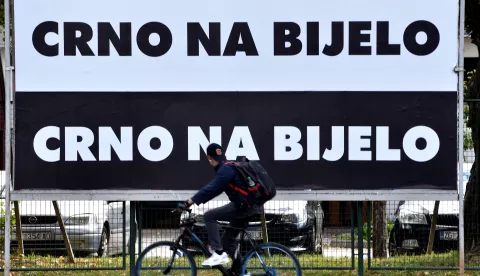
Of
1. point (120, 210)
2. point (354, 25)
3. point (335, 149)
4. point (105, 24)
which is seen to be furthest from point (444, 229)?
point (105, 24)

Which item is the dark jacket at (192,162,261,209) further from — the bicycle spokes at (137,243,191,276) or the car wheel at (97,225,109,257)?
the car wheel at (97,225,109,257)

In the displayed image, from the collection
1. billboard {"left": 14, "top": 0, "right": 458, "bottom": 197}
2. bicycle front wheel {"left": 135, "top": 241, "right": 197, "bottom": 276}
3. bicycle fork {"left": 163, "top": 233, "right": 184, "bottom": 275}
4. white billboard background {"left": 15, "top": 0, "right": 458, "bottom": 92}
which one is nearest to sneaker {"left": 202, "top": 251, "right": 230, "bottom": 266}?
bicycle front wheel {"left": 135, "top": 241, "right": 197, "bottom": 276}

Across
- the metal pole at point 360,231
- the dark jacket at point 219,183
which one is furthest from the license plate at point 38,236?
the metal pole at point 360,231

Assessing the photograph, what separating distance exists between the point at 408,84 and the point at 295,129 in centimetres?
155

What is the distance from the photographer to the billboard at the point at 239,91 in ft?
36.7

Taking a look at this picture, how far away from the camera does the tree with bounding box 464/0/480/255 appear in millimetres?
13242

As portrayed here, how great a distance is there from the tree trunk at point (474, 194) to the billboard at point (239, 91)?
229cm

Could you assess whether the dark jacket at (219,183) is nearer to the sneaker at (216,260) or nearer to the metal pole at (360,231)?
the sneaker at (216,260)

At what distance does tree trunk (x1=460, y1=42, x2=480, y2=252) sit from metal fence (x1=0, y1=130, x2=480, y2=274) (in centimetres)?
21

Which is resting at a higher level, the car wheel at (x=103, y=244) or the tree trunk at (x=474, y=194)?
the tree trunk at (x=474, y=194)

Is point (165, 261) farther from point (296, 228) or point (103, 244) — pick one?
point (103, 244)

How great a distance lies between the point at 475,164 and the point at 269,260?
4.92m

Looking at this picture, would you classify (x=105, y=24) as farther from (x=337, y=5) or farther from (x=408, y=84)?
(x=408, y=84)

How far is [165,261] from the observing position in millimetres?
10562
